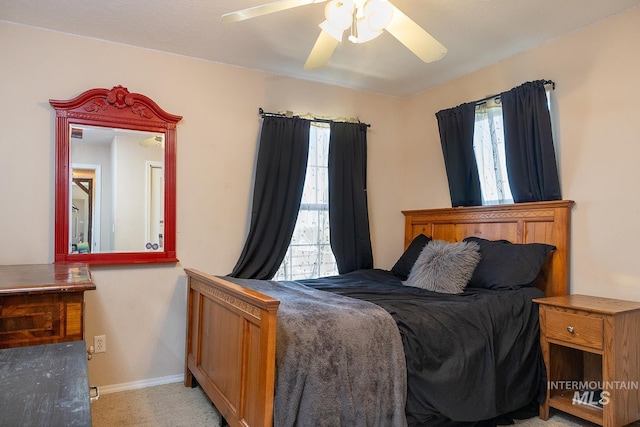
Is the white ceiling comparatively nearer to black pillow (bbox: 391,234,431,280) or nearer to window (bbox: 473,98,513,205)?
window (bbox: 473,98,513,205)

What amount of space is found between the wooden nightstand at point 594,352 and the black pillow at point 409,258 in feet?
3.46

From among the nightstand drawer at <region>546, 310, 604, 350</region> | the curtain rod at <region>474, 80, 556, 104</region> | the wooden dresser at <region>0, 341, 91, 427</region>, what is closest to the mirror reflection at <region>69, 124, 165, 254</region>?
the wooden dresser at <region>0, 341, 91, 427</region>

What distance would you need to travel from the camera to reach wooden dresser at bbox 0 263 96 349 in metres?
1.54

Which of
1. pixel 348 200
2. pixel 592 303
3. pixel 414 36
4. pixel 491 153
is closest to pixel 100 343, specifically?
pixel 348 200

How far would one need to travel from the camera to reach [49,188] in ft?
8.71

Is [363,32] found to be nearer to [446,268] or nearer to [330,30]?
[330,30]

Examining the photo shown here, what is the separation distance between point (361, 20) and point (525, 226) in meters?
1.89

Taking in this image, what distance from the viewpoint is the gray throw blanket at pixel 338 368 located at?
1661 millimetres

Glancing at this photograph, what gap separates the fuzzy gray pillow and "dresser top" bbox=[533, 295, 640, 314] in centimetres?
44

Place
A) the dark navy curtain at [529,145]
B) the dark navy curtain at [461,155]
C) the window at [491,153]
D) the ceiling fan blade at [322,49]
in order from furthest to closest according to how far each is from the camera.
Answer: the dark navy curtain at [461,155] → the window at [491,153] → the dark navy curtain at [529,145] → the ceiling fan blade at [322,49]

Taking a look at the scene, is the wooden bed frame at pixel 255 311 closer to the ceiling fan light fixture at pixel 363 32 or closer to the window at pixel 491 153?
the window at pixel 491 153

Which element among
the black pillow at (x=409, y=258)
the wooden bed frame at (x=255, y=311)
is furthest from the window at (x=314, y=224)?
the wooden bed frame at (x=255, y=311)

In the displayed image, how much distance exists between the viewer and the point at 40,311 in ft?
A: 5.17

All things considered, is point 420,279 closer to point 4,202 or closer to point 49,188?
point 49,188
